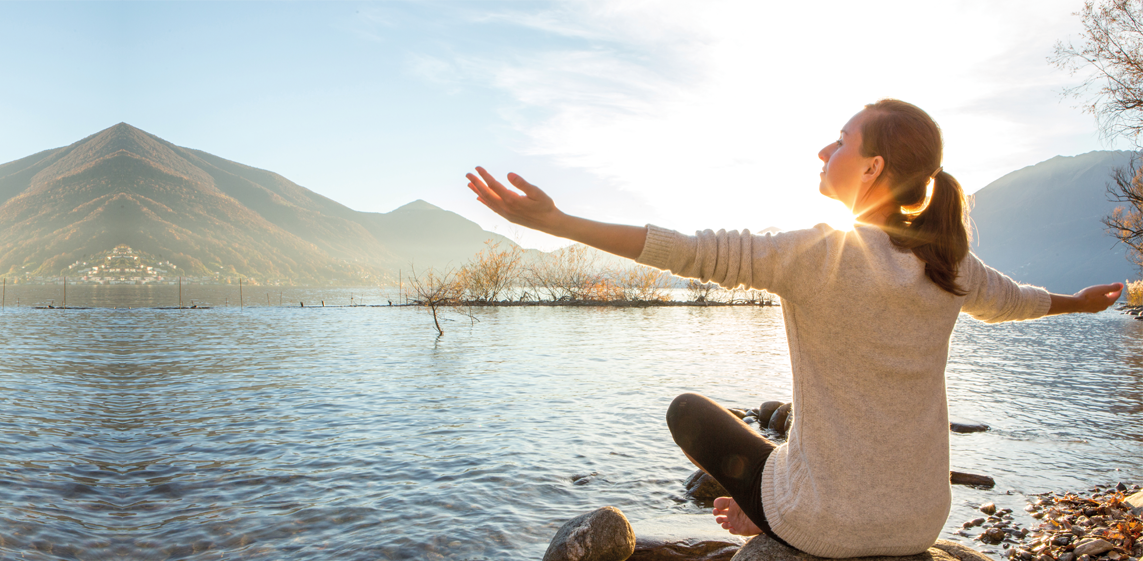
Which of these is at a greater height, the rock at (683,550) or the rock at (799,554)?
the rock at (799,554)

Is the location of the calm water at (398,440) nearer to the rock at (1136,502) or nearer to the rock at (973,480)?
the rock at (973,480)

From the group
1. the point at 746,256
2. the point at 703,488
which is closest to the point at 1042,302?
the point at 746,256

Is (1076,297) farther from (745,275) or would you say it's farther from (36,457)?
(36,457)

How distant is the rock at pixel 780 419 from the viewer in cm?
1023

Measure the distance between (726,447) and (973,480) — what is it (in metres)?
6.72

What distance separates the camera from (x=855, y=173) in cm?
210

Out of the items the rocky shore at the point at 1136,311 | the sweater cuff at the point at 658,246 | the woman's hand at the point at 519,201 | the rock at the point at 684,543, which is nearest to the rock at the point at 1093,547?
the rock at the point at 684,543

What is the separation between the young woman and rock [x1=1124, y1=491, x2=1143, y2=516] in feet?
15.4

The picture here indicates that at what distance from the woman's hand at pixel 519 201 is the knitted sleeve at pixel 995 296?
1451 millimetres

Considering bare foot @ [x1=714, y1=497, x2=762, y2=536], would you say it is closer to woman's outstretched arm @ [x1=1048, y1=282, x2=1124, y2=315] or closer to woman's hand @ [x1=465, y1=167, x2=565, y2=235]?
woman's hand @ [x1=465, y1=167, x2=565, y2=235]

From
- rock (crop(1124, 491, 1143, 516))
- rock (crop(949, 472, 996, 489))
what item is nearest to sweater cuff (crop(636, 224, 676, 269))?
rock (crop(1124, 491, 1143, 516))

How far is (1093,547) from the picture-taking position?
468 cm

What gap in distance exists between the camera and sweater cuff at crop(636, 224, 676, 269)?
6.25 ft

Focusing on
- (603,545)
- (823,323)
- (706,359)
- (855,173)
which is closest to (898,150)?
(855,173)
